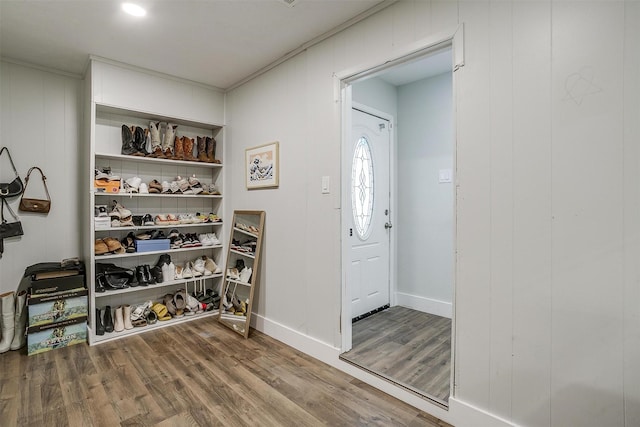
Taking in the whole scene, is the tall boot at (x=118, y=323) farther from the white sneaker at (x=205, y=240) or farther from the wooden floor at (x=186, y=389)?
the white sneaker at (x=205, y=240)

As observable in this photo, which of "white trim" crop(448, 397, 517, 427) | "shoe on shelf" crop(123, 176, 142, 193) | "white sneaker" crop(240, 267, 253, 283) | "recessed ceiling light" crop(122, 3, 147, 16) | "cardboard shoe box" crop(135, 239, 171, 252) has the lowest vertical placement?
"white trim" crop(448, 397, 517, 427)

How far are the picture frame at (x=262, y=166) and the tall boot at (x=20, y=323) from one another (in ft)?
7.41

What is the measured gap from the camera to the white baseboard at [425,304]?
3500 millimetres

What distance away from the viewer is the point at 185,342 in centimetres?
296

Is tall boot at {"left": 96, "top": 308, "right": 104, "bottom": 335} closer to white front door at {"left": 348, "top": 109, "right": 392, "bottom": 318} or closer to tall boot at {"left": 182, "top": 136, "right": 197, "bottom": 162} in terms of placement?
tall boot at {"left": 182, "top": 136, "right": 197, "bottom": 162}

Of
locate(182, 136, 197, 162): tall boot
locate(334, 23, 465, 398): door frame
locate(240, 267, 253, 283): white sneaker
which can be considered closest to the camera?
locate(334, 23, 465, 398): door frame

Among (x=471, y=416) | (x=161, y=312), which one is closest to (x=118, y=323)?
(x=161, y=312)

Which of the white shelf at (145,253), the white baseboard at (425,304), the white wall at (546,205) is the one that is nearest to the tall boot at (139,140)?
the white shelf at (145,253)

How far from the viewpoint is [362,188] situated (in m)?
3.54

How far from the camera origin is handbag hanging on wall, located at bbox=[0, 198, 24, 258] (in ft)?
9.42

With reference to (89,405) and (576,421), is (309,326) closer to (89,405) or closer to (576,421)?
(89,405)

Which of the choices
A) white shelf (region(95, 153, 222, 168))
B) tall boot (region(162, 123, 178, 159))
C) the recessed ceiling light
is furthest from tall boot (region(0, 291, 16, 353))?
the recessed ceiling light

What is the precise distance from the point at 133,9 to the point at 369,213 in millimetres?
2749

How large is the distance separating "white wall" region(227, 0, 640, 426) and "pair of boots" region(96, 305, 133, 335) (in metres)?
3.03
